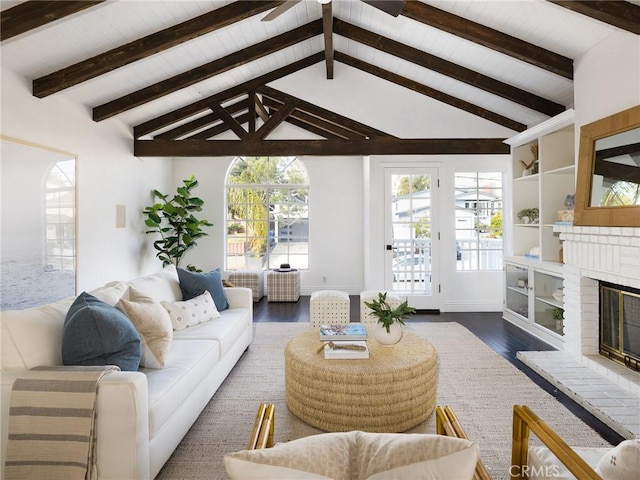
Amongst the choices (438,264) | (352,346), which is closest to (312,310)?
(352,346)

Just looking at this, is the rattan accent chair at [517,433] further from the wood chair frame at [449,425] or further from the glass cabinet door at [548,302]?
the glass cabinet door at [548,302]

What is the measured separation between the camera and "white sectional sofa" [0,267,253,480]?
1.55m

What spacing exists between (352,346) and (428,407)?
1.99 feet

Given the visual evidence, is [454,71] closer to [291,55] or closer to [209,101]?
[291,55]

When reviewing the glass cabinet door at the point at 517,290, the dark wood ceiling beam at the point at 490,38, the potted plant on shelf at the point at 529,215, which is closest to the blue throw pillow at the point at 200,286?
the dark wood ceiling beam at the point at 490,38

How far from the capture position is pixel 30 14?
96.6 inches

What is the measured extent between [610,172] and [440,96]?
8.36 ft

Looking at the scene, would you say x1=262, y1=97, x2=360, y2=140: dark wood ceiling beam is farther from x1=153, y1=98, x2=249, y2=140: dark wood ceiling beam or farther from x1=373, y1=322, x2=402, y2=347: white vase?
x1=373, y1=322, x2=402, y2=347: white vase

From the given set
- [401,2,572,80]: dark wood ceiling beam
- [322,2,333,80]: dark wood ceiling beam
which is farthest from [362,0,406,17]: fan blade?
[322,2,333,80]: dark wood ceiling beam

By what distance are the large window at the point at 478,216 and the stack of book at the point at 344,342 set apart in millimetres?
3206

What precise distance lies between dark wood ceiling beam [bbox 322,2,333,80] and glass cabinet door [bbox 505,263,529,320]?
3531 mm

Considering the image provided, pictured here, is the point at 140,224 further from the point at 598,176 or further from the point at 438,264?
the point at 598,176

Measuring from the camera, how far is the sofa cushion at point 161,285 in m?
2.88

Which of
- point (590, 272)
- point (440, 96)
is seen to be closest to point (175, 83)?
point (440, 96)
